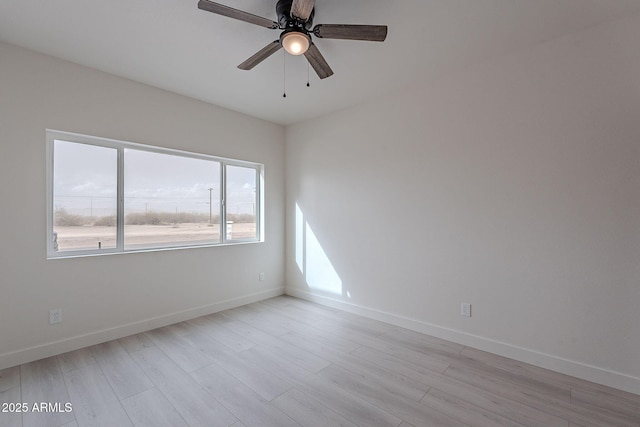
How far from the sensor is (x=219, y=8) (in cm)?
163

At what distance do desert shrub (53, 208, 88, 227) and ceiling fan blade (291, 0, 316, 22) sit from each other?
A: 275 centimetres

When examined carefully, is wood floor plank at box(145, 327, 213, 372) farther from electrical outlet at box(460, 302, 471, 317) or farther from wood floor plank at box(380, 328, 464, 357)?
electrical outlet at box(460, 302, 471, 317)

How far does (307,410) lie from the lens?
6.12ft

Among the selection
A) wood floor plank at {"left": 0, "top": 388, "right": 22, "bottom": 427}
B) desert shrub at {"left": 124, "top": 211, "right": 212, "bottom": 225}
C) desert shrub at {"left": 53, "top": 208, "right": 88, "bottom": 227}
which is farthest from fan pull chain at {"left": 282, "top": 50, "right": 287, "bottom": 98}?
wood floor plank at {"left": 0, "top": 388, "right": 22, "bottom": 427}

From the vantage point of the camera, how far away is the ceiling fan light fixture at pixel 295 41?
1.80 meters

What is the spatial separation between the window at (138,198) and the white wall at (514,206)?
1666 mm

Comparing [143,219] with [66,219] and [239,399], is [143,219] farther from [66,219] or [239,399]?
[239,399]

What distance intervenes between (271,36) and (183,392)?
2828mm

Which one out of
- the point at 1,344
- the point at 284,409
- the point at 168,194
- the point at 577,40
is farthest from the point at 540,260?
the point at 1,344

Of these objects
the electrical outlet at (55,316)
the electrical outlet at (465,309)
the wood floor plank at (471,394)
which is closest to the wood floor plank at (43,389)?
the electrical outlet at (55,316)

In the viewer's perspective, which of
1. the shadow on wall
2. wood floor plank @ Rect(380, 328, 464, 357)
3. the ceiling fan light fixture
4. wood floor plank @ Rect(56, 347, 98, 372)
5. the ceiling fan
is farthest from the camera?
the shadow on wall

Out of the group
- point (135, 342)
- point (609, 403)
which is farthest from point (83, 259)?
point (609, 403)

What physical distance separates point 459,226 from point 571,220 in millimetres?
841

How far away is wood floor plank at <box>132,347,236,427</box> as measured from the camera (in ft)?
5.87
